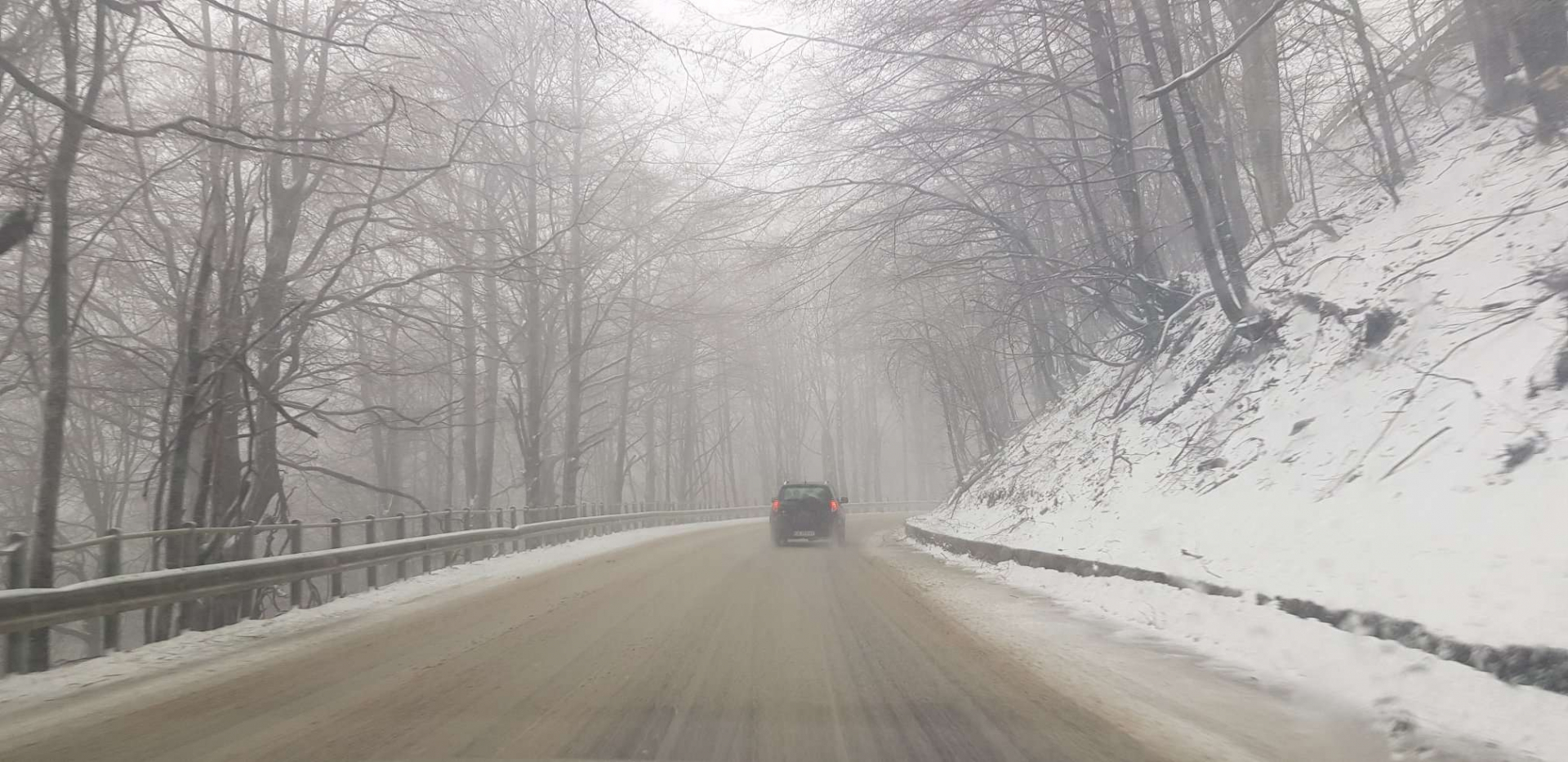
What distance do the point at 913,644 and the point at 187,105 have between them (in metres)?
13.9

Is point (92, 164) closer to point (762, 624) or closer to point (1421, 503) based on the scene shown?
point (762, 624)

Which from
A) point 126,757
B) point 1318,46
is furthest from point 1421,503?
point 1318,46

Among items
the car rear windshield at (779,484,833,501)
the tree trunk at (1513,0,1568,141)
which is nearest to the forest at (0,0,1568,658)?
the tree trunk at (1513,0,1568,141)

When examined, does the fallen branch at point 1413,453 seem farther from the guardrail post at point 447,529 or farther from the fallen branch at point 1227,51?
the guardrail post at point 447,529

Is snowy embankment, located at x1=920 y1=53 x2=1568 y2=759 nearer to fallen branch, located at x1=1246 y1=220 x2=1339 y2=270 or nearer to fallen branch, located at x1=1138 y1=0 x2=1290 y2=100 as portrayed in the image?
fallen branch, located at x1=1246 y1=220 x2=1339 y2=270

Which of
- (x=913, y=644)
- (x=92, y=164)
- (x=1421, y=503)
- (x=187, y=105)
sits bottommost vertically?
(x=913, y=644)

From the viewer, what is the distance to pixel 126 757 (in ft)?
16.0

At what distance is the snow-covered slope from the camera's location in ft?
23.1

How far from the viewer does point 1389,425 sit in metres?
9.75

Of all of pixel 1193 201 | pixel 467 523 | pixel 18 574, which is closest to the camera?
pixel 18 574

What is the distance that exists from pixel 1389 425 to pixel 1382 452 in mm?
487

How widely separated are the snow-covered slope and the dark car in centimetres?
674

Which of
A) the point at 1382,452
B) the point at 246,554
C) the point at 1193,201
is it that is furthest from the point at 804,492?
the point at 1382,452

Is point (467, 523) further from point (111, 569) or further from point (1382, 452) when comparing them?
point (1382, 452)
